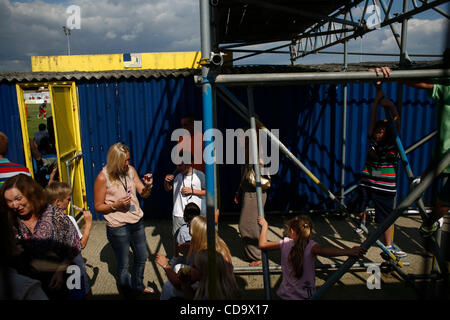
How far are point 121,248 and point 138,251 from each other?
0.23 m

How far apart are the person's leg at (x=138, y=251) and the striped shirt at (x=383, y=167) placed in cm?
280

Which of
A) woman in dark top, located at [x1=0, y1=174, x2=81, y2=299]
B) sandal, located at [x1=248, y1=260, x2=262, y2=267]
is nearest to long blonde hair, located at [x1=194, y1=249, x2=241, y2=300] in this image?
woman in dark top, located at [x1=0, y1=174, x2=81, y2=299]

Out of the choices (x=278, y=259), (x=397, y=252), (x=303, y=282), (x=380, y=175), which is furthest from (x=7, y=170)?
(x=397, y=252)

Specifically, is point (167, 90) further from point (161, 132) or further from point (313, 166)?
point (313, 166)

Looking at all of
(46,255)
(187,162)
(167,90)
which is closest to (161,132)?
(167,90)

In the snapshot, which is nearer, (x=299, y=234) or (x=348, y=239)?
(x=299, y=234)

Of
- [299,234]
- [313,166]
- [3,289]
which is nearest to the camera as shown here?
[3,289]

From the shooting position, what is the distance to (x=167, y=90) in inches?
207

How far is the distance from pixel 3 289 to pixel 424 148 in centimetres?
654

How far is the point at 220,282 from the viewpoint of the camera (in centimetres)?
190

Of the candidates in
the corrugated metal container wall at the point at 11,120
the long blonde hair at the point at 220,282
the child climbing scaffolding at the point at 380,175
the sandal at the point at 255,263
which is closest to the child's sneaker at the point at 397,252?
the child climbing scaffolding at the point at 380,175

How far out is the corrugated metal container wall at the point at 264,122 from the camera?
5.29 metres

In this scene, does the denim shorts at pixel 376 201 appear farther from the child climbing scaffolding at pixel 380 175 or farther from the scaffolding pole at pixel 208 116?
the scaffolding pole at pixel 208 116

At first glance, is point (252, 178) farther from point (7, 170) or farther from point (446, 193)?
point (7, 170)
